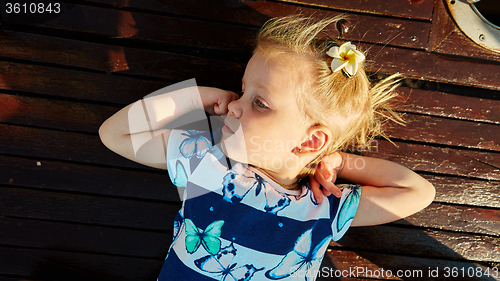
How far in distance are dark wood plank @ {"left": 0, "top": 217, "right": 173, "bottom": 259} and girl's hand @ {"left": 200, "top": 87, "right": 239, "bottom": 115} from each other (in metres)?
0.71

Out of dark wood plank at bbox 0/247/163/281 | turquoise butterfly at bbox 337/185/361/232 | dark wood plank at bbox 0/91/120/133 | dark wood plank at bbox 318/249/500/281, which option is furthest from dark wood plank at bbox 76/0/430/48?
dark wood plank at bbox 0/247/163/281

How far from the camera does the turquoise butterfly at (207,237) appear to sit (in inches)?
42.5

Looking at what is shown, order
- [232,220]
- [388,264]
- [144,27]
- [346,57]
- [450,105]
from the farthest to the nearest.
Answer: [388,264]
[450,105]
[144,27]
[232,220]
[346,57]

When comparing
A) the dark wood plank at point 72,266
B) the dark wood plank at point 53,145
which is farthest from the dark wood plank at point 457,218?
the dark wood plank at point 53,145

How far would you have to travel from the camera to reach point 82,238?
1.43 metres

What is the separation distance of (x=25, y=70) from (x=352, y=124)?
142 centimetres

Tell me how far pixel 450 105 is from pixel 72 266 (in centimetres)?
199

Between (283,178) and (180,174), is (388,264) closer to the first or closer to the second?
(283,178)

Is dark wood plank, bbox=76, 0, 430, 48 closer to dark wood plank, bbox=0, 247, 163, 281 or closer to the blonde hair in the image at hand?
the blonde hair

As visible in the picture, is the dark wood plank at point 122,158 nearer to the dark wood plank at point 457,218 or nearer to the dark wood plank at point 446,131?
the dark wood plank at point 446,131

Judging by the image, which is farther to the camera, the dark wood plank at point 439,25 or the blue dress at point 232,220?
the dark wood plank at point 439,25

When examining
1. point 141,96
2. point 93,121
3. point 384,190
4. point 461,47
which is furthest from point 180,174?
point 461,47

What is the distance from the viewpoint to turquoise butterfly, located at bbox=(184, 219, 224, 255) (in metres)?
1.08

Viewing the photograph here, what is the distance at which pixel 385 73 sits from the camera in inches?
53.1
